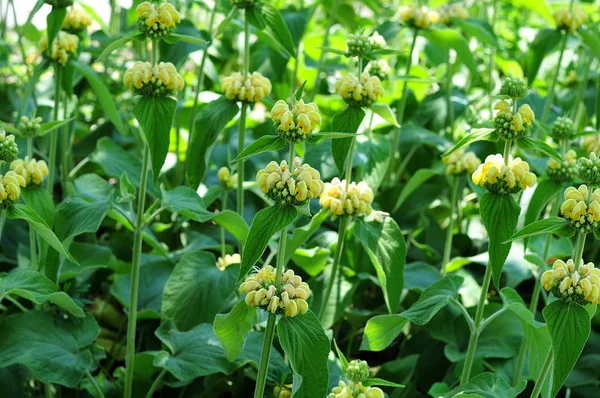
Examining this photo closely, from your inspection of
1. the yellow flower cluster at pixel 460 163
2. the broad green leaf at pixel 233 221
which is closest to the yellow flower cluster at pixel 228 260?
the broad green leaf at pixel 233 221

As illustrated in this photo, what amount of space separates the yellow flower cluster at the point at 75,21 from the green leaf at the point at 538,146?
1.15 meters

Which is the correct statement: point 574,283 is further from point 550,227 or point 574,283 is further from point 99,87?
point 99,87

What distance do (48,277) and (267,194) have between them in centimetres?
57

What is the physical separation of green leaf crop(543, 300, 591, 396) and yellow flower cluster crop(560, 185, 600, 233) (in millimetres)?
115

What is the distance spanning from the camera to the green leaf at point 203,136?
158 centimetres

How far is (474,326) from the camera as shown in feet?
4.60

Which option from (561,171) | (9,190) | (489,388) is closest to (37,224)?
(9,190)

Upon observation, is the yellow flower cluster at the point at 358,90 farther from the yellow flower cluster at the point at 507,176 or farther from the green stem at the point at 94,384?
the green stem at the point at 94,384

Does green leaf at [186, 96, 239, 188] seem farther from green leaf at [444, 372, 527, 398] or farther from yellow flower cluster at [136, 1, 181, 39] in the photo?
green leaf at [444, 372, 527, 398]

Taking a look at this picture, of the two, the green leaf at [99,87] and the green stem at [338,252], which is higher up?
the green leaf at [99,87]

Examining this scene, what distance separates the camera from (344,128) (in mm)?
1442

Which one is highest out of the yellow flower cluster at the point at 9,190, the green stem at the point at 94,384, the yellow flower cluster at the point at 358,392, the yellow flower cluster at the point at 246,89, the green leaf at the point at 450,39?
the green leaf at the point at 450,39

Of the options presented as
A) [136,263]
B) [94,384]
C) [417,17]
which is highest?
[417,17]

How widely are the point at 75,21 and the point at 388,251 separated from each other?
3.21ft
